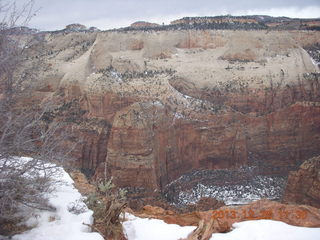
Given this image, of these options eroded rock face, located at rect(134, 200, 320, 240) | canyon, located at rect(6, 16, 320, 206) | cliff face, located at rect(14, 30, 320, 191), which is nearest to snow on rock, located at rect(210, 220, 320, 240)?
eroded rock face, located at rect(134, 200, 320, 240)

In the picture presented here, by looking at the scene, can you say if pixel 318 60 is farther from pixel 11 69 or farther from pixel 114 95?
pixel 11 69

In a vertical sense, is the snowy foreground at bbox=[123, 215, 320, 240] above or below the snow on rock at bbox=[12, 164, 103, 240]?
below

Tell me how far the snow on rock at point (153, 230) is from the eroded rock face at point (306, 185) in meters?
11.4

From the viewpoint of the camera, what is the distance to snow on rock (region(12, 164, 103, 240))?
7902 mm

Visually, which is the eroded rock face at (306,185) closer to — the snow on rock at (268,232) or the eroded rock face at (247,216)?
the eroded rock face at (247,216)

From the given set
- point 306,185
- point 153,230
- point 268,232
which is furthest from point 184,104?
point 268,232

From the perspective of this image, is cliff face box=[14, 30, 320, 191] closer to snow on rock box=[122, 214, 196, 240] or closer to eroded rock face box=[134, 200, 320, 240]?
snow on rock box=[122, 214, 196, 240]

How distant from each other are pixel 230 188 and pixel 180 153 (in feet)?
15.9

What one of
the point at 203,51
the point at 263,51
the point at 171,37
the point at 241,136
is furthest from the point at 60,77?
the point at 263,51

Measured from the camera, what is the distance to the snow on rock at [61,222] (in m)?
7.90

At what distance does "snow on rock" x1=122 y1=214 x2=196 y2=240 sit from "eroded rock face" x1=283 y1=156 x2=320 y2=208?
37.4 feet
